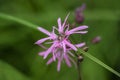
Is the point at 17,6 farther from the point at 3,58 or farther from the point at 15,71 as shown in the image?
the point at 15,71

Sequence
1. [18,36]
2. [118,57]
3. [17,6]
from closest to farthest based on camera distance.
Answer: [118,57]
[18,36]
[17,6]

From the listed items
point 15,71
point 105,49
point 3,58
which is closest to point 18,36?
point 3,58

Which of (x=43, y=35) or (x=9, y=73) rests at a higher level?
(x=43, y=35)

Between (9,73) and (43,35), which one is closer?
(9,73)

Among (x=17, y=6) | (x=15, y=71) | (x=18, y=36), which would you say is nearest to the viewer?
(x=15, y=71)

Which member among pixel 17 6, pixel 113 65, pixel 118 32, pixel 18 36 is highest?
pixel 17 6

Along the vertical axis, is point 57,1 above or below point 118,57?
above

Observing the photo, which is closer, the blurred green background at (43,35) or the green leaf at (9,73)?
the green leaf at (9,73)

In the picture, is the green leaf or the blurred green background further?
the blurred green background
